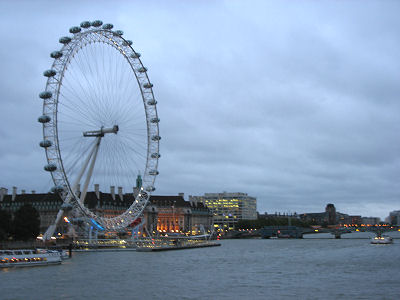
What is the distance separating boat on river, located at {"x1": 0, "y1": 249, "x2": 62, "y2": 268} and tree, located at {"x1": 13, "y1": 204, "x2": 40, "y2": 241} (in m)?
17.6

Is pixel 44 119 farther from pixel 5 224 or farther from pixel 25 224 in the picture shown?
pixel 25 224

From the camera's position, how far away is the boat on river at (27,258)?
4684 centimetres

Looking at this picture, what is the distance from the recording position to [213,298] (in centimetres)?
2909

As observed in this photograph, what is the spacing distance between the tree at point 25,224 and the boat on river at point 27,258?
1757 cm

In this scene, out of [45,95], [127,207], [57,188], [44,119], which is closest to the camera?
[45,95]

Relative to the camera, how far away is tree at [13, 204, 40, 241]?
6838cm

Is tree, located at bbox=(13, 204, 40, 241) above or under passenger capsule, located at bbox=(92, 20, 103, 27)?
under

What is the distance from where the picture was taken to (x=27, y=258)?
48.2 m

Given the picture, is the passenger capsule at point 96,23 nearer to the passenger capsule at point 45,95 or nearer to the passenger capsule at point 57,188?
the passenger capsule at point 45,95

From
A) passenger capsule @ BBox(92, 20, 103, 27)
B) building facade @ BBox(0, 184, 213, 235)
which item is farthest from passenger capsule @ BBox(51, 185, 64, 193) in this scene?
building facade @ BBox(0, 184, 213, 235)

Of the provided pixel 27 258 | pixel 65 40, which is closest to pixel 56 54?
pixel 65 40

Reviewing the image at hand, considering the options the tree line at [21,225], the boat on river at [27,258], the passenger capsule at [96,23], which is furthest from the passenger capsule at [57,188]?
the tree line at [21,225]

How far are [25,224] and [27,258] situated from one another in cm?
2168

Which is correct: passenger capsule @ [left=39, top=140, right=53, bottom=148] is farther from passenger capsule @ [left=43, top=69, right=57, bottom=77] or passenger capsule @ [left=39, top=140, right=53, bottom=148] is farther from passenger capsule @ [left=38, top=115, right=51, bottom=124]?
passenger capsule @ [left=43, top=69, right=57, bottom=77]
